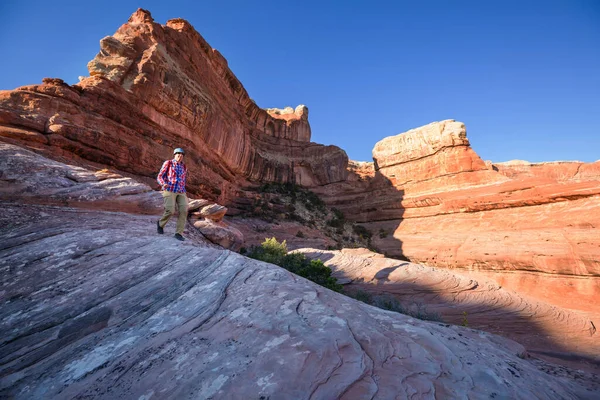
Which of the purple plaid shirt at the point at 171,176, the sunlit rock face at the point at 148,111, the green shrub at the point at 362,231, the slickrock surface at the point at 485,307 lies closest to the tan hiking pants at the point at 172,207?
the purple plaid shirt at the point at 171,176

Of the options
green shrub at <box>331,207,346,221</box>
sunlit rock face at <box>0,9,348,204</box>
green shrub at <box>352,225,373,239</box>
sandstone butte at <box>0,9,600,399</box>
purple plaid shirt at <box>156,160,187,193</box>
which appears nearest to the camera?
sandstone butte at <box>0,9,600,399</box>

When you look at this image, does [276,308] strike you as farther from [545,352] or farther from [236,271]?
[545,352]

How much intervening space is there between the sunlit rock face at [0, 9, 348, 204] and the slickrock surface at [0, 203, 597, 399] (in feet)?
38.2

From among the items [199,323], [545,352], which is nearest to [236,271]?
[199,323]

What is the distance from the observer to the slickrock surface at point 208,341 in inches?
71.7

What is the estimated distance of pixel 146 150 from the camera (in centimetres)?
1593

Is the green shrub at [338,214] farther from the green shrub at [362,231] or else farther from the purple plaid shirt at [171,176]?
the purple plaid shirt at [171,176]

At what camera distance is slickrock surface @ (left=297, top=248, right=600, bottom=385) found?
757 centimetres

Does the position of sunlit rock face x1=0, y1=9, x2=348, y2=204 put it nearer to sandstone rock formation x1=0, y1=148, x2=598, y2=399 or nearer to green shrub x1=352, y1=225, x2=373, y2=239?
sandstone rock formation x1=0, y1=148, x2=598, y2=399

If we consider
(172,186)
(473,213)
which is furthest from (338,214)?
(172,186)

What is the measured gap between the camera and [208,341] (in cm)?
224

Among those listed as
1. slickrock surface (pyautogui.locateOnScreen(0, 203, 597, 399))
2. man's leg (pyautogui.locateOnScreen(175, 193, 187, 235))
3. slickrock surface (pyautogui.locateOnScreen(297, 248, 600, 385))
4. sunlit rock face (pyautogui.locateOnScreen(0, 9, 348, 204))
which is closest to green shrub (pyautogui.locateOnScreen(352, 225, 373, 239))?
sunlit rock face (pyautogui.locateOnScreen(0, 9, 348, 204))

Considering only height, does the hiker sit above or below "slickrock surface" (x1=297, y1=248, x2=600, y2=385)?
above

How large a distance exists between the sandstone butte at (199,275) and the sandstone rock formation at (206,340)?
2cm
